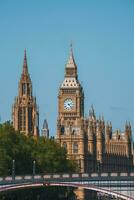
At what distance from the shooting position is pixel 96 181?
166 meters

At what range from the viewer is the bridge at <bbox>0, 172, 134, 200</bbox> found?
165 metres

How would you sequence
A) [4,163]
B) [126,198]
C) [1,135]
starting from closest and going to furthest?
[126,198]
[4,163]
[1,135]

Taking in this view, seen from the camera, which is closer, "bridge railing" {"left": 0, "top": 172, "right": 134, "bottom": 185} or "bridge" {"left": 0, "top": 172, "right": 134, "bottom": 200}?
"bridge" {"left": 0, "top": 172, "right": 134, "bottom": 200}

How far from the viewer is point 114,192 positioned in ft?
539

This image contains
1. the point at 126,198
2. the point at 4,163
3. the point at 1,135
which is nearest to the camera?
the point at 126,198

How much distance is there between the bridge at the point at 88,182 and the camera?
165 meters

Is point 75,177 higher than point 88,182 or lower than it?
higher

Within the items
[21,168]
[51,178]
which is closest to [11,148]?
[21,168]

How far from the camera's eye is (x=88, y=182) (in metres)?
167

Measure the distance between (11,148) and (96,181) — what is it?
1289 inches

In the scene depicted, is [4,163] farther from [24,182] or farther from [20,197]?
[24,182]

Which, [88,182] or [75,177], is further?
[75,177]

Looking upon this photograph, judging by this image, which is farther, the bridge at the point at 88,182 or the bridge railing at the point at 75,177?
the bridge railing at the point at 75,177

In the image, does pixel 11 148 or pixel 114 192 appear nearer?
pixel 114 192
